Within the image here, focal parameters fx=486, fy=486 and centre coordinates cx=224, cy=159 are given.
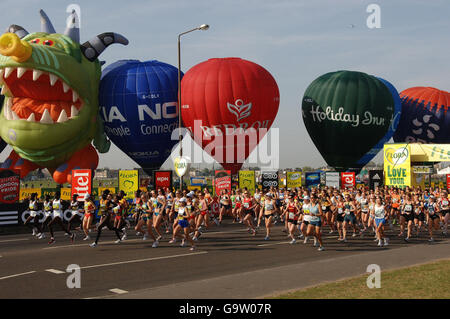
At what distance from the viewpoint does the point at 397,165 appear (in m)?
30.5

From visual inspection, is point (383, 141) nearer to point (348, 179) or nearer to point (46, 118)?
point (348, 179)

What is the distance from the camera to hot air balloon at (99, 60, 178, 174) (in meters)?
33.9

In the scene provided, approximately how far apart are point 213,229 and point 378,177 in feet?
47.8

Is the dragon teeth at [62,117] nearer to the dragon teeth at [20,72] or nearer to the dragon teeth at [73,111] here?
the dragon teeth at [73,111]

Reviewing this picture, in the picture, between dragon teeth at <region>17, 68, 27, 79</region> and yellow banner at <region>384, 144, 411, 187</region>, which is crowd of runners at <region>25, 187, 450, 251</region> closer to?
yellow banner at <region>384, 144, 411, 187</region>

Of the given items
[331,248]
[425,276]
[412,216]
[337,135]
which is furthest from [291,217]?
[337,135]

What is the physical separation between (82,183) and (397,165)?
19.0 m

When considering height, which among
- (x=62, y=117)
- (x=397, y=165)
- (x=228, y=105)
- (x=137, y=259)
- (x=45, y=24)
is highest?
(x=45, y=24)

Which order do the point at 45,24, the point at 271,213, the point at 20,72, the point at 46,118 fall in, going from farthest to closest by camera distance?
the point at 45,24 < the point at 46,118 < the point at 20,72 < the point at 271,213

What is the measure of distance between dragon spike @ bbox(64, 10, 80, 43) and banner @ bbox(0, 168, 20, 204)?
35.4 ft

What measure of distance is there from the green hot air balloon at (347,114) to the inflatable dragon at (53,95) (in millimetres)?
18189

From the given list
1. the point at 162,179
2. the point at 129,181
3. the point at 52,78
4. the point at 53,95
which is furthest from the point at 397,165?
the point at 53,95
